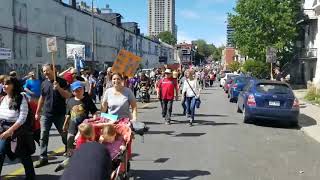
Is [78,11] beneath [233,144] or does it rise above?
above

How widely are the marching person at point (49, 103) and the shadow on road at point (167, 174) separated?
5.65 ft

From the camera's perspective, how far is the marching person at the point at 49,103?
9.34 meters

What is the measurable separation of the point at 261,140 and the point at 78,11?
123ft

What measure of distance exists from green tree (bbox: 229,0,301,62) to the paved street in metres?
30.2

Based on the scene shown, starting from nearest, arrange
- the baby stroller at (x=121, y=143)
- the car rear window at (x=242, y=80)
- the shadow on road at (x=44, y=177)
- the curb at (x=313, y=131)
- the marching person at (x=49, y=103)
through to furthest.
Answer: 1. the baby stroller at (x=121, y=143)
2. the shadow on road at (x=44, y=177)
3. the marching person at (x=49, y=103)
4. the curb at (x=313, y=131)
5. the car rear window at (x=242, y=80)

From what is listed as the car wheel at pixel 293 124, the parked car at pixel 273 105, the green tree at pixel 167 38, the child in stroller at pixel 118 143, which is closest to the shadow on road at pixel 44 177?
the child in stroller at pixel 118 143

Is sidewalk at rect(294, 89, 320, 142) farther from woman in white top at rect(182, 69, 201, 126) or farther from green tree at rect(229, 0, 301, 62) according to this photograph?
green tree at rect(229, 0, 301, 62)

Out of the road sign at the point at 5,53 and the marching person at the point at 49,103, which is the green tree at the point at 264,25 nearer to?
the road sign at the point at 5,53

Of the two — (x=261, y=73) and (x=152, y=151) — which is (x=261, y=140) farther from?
(x=261, y=73)

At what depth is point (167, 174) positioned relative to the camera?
28.7 feet

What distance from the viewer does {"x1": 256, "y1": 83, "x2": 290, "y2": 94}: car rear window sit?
16656 millimetres

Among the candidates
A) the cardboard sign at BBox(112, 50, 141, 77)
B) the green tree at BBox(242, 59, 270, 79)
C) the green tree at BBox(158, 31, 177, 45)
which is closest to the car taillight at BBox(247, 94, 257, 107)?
the cardboard sign at BBox(112, 50, 141, 77)

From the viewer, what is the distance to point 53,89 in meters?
9.40

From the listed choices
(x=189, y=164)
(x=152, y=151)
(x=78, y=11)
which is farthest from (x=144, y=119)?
(x=78, y=11)
